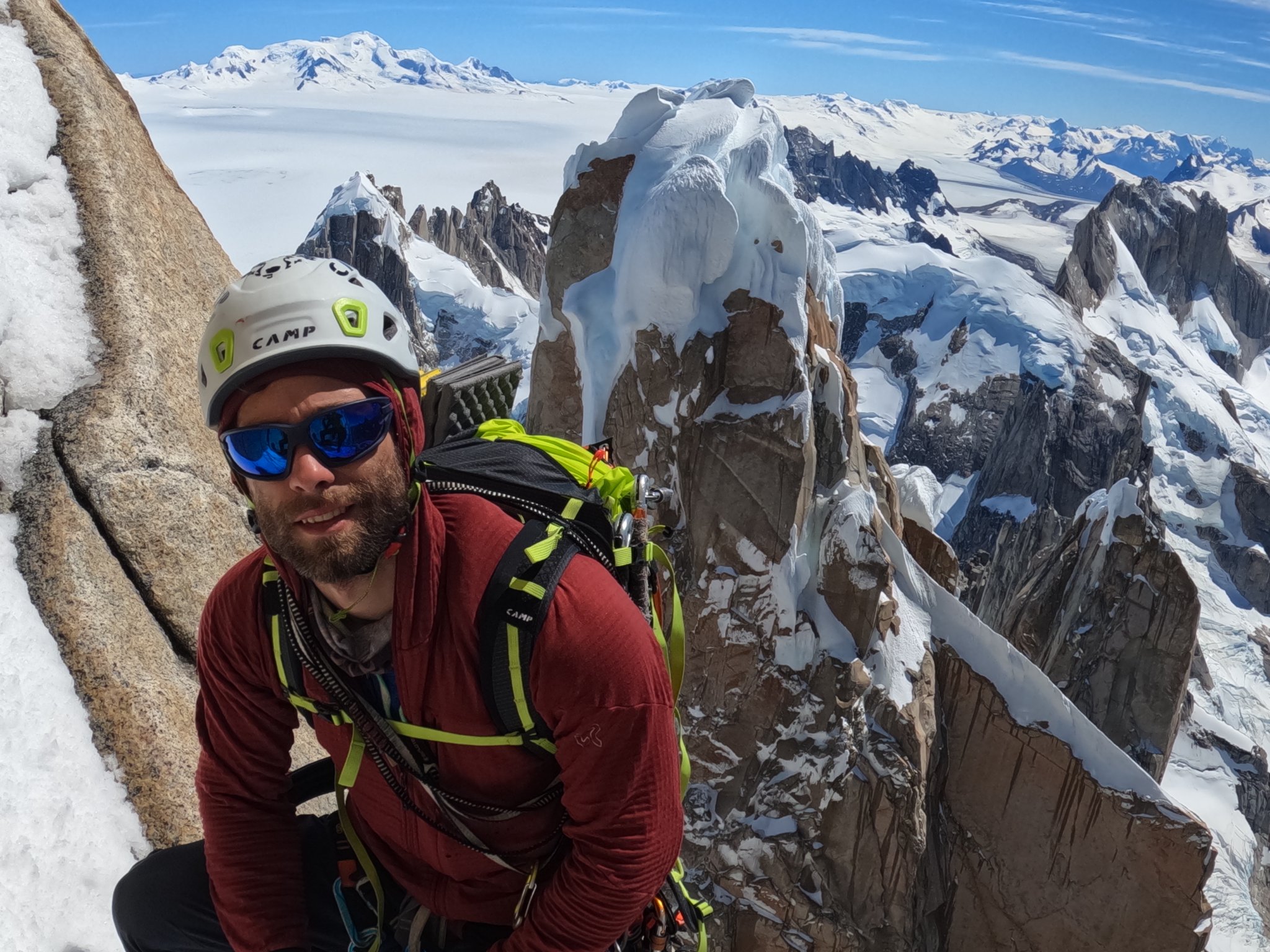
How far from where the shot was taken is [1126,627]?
28.6 meters

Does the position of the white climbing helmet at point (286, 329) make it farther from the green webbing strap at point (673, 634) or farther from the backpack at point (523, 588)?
the green webbing strap at point (673, 634)

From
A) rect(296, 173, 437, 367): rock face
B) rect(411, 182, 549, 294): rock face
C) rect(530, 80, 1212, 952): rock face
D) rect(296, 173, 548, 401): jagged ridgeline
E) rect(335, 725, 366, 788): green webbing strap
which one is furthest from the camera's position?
rect(411, 182, 549, 294): rock face

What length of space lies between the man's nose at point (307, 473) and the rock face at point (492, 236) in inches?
5607

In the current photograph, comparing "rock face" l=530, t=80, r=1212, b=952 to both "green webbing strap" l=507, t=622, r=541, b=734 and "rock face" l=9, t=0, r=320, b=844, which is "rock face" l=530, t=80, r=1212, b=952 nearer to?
"rock face" l=9, t=0, r=320, b=844

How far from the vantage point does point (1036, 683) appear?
16719 mm

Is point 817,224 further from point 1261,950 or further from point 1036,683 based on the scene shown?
point 1261,950

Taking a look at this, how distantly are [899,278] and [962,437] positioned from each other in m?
37.9

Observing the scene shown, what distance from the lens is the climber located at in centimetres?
277

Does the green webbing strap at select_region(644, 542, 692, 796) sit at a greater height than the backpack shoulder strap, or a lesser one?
lesser

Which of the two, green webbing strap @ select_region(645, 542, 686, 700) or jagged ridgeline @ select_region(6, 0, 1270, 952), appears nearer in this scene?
green webbing strap @ select_region(645, 542, 686, 700)

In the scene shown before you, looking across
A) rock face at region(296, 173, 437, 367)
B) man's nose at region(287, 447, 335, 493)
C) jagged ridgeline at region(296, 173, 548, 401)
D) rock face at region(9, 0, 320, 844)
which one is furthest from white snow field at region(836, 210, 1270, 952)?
rock face at region(296, 173, 437, 367)

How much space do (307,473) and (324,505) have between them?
0.42 ft

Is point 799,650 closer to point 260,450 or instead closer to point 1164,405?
point 260,450

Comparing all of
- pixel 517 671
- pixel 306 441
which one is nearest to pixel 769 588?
pixel 517 671
